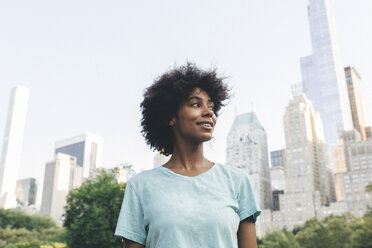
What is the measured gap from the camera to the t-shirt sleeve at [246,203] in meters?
2.11

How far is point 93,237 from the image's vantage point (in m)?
21.1

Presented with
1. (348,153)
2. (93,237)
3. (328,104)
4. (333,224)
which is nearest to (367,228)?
(333,224)

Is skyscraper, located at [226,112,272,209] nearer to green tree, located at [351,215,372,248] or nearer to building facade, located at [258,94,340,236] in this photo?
building facade, located at [258,94,340,236]

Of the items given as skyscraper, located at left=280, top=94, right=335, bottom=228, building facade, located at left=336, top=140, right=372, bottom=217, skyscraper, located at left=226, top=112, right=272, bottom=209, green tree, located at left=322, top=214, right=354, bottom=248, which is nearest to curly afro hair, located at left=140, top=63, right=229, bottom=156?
green tree, located at left=322, top=214, right=354, bottom=248

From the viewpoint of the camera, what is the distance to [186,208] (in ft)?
6.59

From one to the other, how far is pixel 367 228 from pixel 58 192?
595ft

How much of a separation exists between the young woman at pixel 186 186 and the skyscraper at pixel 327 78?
17879 centimetres

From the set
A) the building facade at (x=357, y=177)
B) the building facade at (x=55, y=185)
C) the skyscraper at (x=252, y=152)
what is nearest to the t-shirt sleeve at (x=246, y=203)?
the building facade at (x=357, y=177)

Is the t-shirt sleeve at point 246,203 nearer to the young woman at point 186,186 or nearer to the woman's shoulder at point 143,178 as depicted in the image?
the young woman at point 186,186

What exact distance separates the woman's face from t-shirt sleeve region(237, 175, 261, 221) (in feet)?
1.21

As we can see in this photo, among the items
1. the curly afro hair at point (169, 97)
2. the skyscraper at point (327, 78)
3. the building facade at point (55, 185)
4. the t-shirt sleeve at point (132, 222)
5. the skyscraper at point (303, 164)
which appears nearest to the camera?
the t-shirt sleeve at point (132, 222)

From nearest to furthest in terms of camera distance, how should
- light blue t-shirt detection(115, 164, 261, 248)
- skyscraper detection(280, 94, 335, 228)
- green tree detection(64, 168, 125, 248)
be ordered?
light blue t-shirt detection(115, 164, 261, 248)
green tree detection(64, 168, 125, 248)
skyscraper detection(280, 94, 335, 228)

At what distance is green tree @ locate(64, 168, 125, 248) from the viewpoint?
2123 cm

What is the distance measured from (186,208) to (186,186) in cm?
15
